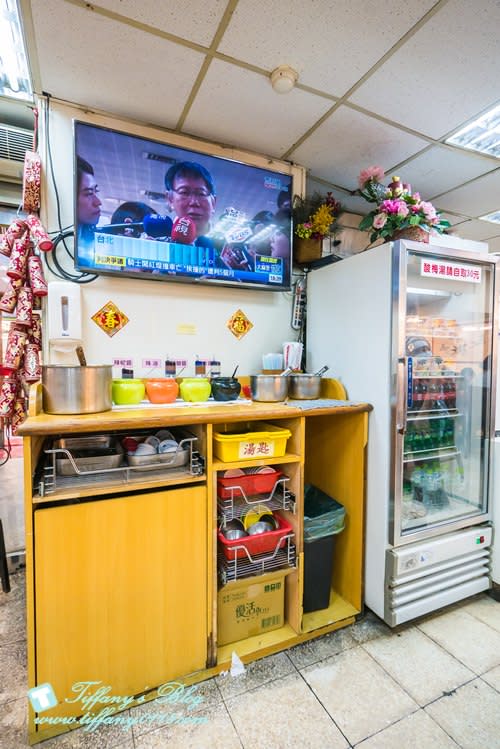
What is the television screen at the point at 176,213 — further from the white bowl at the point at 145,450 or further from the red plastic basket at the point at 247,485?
the red plastic basket at the point at 247,485

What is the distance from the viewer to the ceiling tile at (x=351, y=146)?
197 centimetres

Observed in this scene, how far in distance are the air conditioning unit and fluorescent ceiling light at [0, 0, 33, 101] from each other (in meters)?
0.26

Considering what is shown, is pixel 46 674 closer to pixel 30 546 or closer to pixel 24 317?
pixel 30 546

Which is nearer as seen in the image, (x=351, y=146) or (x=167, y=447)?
(x=167, y=447)

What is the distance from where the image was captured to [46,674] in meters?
1.26

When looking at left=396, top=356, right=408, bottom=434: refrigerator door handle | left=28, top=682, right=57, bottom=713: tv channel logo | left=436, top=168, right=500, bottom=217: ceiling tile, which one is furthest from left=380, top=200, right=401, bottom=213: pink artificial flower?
left=28, top=682, right=57, bottom=713: tv channel logo

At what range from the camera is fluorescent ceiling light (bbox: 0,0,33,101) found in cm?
141

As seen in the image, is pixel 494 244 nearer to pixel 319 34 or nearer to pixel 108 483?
pixel 319 34

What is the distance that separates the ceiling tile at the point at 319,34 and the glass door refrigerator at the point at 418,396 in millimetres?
812

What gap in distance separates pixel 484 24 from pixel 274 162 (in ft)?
4.00

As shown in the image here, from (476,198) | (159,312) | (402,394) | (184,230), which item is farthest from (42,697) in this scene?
(476,198)

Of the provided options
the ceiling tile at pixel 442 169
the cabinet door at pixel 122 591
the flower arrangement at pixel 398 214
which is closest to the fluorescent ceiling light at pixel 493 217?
the ceiling tile at pixel 442 169

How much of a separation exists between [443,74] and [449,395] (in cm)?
167

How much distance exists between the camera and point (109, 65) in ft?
5.20
